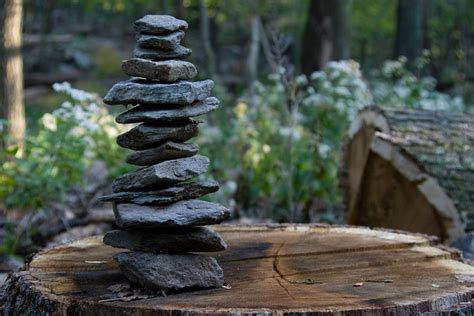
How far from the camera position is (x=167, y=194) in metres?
3.12

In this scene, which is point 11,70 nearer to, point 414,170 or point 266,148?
point 266,148

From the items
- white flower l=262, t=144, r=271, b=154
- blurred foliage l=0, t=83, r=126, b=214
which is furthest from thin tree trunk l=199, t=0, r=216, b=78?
blurred foliage l=0, t=83, r=126, b=214

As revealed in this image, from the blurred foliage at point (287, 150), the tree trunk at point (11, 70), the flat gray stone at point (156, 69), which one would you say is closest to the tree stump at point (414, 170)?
the blurred foliage at point (287, 150)

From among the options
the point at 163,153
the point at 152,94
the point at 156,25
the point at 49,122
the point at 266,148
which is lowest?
the point at 266,148

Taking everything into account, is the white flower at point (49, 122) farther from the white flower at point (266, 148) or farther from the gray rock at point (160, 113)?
the gray rock at point (160, 113)

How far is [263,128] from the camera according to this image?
782 cm

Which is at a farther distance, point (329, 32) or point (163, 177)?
point (329, 32)

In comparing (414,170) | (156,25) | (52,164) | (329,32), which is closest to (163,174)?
(156,25)

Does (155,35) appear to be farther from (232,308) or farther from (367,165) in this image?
(367,165)

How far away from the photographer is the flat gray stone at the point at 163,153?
3.12 meters

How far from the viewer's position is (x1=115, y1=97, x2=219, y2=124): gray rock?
10.1 ft

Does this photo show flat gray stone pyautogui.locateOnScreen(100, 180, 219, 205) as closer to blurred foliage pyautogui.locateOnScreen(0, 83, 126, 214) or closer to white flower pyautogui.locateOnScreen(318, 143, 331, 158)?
blurred foliage pyautogui.locateOnScreen(0, 83, 126, 214)

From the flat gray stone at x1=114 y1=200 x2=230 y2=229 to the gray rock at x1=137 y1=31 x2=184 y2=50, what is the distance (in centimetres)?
65

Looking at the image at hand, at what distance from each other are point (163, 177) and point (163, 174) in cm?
1
